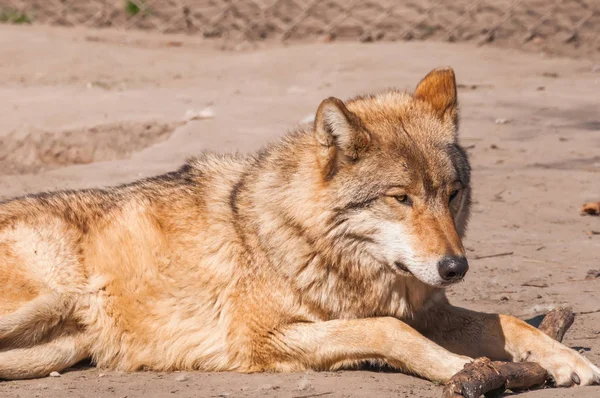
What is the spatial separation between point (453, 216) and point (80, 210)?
189cm

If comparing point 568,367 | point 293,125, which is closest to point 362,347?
point 568,367

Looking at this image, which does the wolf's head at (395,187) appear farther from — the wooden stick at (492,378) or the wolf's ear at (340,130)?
the wooden stick at (492,378)

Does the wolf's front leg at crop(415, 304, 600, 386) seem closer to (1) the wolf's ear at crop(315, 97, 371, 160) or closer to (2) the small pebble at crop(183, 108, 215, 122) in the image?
(1) the wolf's ear at crop(315, 97, 371, 160)

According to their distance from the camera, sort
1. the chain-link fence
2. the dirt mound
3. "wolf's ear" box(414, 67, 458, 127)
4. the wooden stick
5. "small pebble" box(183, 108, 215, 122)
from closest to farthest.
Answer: the wooden stick, "wolf's ear" box(414, 67, 458, 127), the dirt mound, "small pebble" box(183, 108, 215, 122), the chain-link fence

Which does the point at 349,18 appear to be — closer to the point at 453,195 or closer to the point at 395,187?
the point at 453,195

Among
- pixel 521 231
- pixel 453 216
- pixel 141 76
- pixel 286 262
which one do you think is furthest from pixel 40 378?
pixel 141 76

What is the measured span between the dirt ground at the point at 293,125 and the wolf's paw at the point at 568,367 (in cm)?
13

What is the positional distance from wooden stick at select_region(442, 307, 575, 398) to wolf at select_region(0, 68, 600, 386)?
14 cm

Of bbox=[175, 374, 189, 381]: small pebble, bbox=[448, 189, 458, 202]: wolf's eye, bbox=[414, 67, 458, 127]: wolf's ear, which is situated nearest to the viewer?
bbox=[448, 189, 458, 202]: wolf's eye

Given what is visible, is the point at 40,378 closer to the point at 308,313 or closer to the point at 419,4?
the point at 308,313

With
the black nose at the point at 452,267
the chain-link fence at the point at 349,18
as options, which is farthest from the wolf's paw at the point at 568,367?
the chain-link fence at the point at 349,18

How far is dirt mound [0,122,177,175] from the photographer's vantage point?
9.07 m

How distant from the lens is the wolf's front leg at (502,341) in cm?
430

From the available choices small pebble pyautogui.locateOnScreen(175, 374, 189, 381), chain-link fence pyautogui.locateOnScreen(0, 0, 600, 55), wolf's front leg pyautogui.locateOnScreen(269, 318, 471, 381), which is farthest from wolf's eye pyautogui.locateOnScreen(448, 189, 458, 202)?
chain-link fence pyautogui.locateOnScreen(0, 0, 600, 55)
